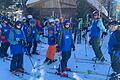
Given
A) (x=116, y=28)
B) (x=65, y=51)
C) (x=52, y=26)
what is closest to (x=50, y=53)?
(x=52, y=26)

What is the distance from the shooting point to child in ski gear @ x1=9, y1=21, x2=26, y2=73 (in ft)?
33.8

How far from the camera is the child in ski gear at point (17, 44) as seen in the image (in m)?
10.3

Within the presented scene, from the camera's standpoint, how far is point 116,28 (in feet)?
30.0

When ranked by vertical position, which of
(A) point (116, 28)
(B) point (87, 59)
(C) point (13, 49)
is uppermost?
(A) point (116, 28)

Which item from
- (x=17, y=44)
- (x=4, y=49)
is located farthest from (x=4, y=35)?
(x=17, y=44)

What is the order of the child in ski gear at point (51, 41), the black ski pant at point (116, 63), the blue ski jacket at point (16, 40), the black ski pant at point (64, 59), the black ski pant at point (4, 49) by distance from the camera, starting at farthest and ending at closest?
Answer: 1. the black ski pant at point (4, 49)
2. the child in ski gear at point (51, 41)
3. the black ski pant at point (64, 59)
4. the blue ski jacket at point (16, 40)
5. the black ski pant at point (116, 63)

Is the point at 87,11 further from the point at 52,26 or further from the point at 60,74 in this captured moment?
the point at 60,74

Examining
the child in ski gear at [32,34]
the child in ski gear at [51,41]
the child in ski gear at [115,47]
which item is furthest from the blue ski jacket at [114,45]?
the child in ski gear at [32,34]

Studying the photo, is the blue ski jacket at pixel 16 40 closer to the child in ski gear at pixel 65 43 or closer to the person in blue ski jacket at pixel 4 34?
the child in ski gear at pixel 65 43

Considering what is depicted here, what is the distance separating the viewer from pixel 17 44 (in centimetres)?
1042

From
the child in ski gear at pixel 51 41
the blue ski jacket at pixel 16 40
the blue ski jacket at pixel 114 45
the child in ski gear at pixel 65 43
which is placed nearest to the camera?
the blue ski jacket at pixel 114 45

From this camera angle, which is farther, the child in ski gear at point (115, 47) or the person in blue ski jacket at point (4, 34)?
the person in blue ski jacket at point (4, 34)

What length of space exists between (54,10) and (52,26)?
16.1 m

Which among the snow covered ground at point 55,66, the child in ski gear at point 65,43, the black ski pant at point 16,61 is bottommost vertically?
the snow covered ground at point 55,66
